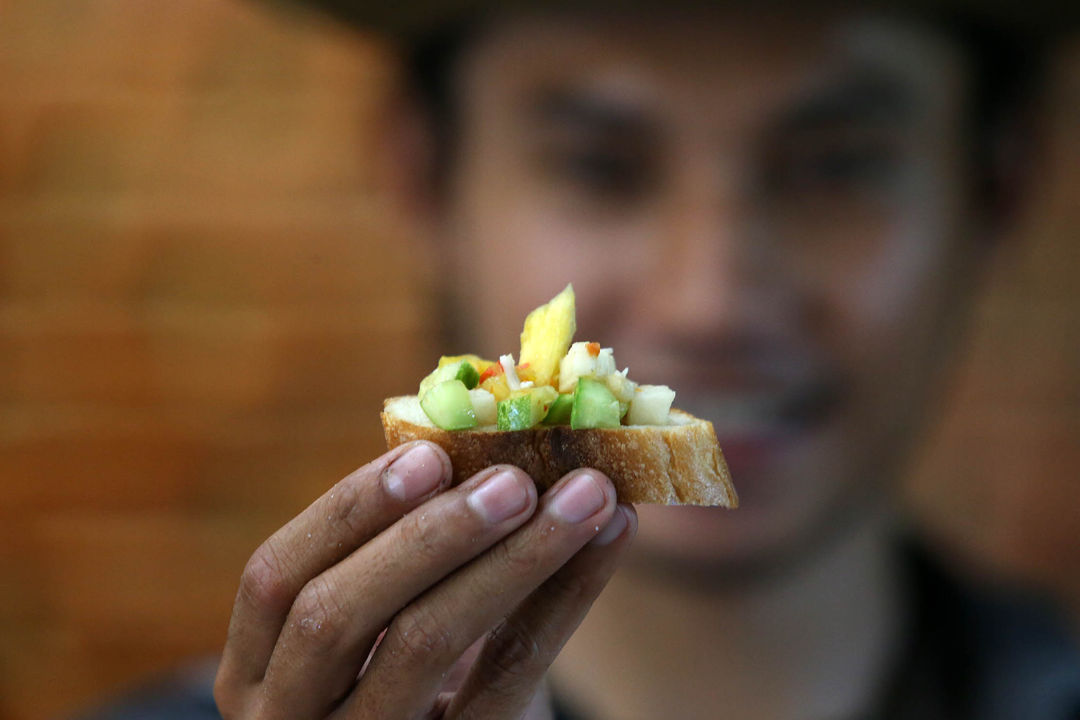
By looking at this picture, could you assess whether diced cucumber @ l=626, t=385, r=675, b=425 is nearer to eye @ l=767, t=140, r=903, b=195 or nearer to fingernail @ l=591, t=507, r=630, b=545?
fingernail @ l=591, t=507, r=630, b=545

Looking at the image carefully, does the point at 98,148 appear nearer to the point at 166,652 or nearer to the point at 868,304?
the point at 166,652

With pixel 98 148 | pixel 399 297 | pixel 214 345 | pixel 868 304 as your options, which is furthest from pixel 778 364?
pixel 98 148

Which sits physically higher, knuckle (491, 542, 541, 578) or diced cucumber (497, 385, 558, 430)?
diced cucumber (497, 385, 558, 430)

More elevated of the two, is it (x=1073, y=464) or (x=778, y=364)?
(x=778, y=364)

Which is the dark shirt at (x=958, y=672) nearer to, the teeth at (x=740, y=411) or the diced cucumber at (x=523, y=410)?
the teeth at (x=740, y=411)

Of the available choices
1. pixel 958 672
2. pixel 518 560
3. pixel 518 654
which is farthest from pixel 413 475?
pixel 958 672

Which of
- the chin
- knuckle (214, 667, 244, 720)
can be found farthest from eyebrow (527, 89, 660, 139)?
knuckle (214, 667, 244, 720)

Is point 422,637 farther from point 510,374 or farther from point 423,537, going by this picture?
point 510,374
